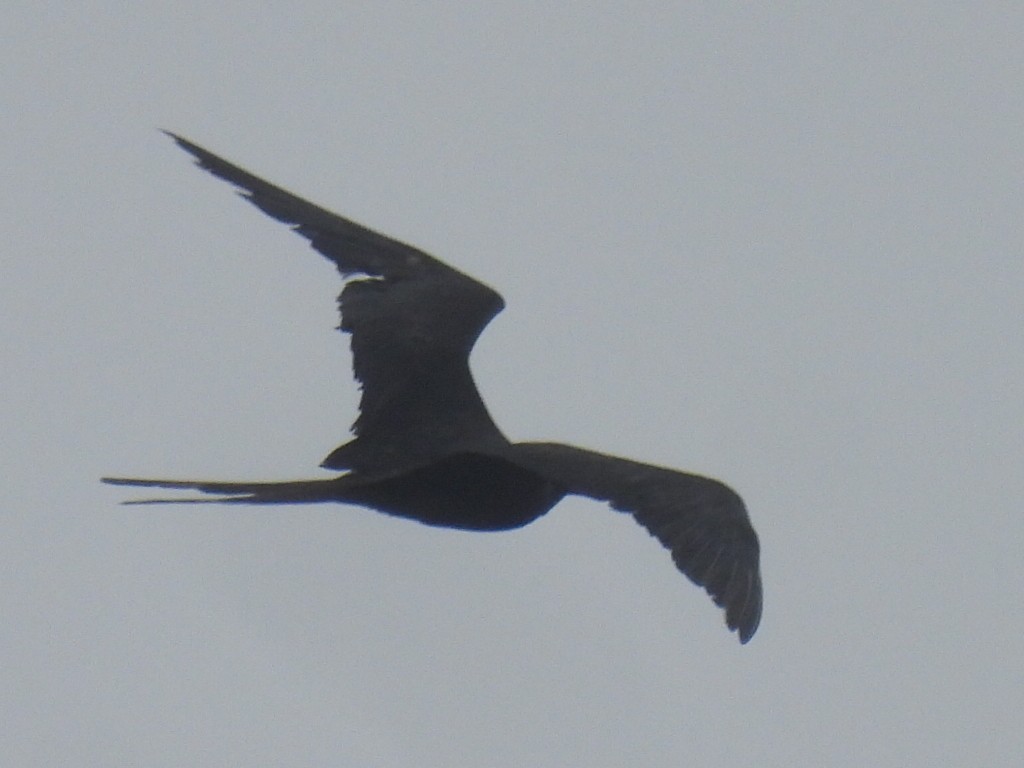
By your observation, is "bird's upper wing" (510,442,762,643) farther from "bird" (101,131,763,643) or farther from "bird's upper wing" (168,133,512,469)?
"bird's upper wing" (168,133,512,469)

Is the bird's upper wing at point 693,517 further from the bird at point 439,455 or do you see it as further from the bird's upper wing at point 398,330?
the bird's upper wing at point 398,330

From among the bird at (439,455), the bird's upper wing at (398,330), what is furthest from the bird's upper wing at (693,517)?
the bird's upper wing at (398,330)

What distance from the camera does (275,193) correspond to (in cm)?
1281

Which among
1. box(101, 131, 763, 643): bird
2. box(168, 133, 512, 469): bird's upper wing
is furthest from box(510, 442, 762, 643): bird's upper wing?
box(168, 133, 512, 469): bird's upper wing

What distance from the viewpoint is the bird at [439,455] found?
9.98 metres

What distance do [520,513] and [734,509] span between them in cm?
136

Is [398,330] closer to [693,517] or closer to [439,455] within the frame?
[439,455]

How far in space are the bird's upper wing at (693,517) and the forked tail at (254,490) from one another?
117cm

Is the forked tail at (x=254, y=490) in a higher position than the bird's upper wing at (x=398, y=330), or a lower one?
lower

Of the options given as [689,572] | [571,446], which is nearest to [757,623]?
[689,572]

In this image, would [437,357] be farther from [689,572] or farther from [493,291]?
[689,572]

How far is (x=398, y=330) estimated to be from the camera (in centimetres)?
1242

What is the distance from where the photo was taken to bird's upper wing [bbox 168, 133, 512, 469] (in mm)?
11828

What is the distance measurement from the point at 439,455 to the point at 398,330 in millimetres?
1179
